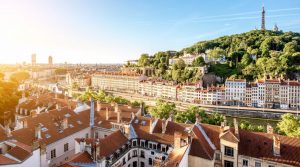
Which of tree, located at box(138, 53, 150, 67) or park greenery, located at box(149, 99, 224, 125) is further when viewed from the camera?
tree, located at box(138, 53, 150, 67)

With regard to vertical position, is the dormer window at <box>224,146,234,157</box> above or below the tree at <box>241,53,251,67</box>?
below

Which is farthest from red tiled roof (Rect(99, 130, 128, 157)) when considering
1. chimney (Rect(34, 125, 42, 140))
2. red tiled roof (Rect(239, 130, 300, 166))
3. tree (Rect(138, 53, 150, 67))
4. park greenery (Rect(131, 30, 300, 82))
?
tree (Rect(138, 53, 150, 67))

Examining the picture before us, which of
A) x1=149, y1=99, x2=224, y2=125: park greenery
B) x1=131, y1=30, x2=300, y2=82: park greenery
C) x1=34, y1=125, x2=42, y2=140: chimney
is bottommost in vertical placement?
x1=149, y1=99, x2=224, y2=125: park greenery

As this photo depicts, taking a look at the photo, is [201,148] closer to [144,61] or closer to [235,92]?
[235,92]

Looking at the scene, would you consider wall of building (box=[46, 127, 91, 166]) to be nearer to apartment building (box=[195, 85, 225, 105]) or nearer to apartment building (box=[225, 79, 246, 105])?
apartment building (box=[195, 85, 225, 105])

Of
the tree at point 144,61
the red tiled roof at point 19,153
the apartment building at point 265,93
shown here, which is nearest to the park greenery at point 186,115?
the red tiled roof at point 19,153

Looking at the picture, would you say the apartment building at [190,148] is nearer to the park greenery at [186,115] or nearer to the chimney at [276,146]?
the chimney at [276,146]

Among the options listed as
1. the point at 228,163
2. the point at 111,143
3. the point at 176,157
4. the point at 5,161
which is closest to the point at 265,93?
the point at 228,163

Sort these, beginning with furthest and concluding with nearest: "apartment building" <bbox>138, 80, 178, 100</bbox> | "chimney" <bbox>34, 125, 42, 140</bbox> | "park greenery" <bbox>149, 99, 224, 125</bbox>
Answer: "apartment building" <bbox>138, 80, 178, 100</bbox>, "park greenery" <bbox>149, 99, 224, 125</bbox>, "chimney" <bbox>34, 125, 42, 140</bbox>
